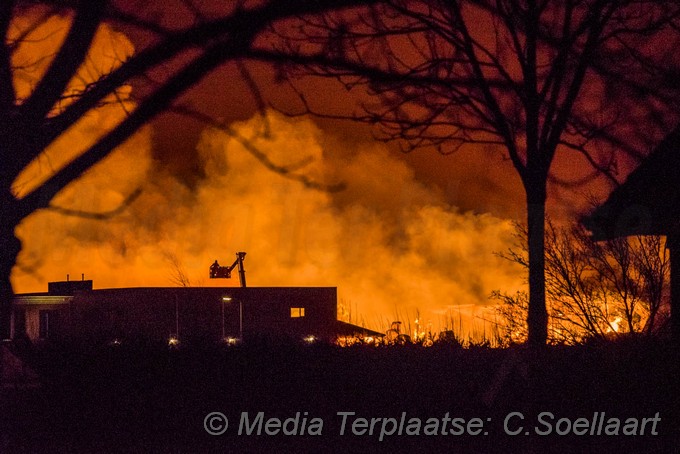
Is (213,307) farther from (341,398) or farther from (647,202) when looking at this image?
(341,398)

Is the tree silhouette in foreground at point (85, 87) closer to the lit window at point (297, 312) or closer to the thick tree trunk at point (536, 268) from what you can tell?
the thick tree trunk at point (536, 268)

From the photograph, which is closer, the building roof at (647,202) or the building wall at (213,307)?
the building roof at (647,202)

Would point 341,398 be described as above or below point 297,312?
below

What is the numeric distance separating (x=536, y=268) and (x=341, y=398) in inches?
127

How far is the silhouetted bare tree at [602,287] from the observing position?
426 inches

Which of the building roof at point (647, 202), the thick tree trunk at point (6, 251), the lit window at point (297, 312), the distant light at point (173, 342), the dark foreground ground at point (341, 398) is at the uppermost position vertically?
the lit window at point (297, 312)

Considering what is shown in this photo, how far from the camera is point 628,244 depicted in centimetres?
1098

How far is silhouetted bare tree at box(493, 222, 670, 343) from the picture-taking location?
10828 millimetres

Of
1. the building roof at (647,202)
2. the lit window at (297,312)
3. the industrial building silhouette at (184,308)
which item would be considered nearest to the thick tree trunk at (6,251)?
the building roof at (647,202)

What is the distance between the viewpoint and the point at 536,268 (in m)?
10.2

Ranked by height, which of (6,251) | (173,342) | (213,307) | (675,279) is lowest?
(173,342)

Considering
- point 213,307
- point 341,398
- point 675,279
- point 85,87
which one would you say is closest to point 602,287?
point 675,279

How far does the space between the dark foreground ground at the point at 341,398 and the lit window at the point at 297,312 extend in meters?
32.6

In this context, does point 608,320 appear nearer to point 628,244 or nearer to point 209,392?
point 628,244
